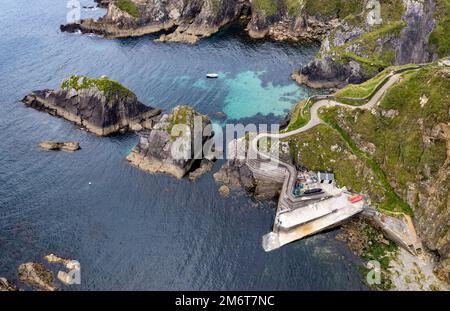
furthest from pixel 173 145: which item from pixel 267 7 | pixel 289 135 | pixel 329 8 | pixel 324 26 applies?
pixel 329 8

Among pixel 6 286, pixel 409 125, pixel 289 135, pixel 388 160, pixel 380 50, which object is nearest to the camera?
pixel 6 286

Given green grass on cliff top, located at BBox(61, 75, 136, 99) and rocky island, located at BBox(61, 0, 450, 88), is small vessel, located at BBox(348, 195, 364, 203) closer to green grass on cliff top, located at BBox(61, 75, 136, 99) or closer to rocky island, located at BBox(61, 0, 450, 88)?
rocky island, located at BBox(61, 0, 450, 88)

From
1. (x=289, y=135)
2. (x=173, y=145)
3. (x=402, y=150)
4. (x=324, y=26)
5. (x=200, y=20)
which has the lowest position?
(x=173, y=145)

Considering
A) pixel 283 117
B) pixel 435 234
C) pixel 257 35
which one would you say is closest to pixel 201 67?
pixel 257 35

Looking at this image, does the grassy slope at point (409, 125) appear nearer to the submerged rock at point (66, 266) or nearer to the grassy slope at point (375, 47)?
the grassy slope at point (375, 47)

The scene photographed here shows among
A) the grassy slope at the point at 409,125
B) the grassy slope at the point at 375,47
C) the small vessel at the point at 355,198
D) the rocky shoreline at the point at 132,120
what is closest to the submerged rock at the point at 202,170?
the rocky shoreline at the point at 132,120

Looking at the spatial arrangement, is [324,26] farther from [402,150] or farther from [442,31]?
[402,150]

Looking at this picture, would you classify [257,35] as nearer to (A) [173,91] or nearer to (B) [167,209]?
(A) [173,91]
